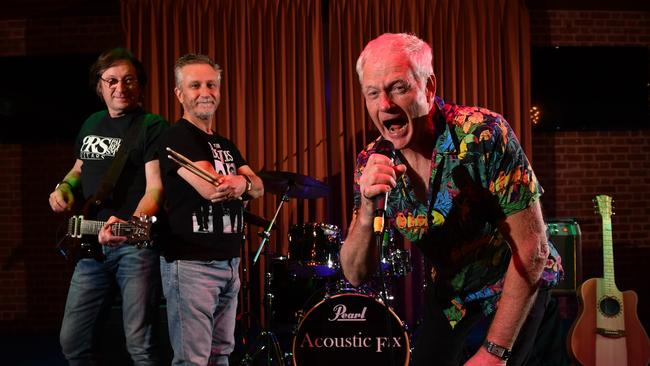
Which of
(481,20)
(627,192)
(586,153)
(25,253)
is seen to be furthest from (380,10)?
(25,253)

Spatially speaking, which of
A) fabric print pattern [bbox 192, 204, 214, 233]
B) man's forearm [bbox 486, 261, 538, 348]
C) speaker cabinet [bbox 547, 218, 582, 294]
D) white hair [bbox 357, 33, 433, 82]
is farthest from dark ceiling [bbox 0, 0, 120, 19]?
man's forearm [bbox 486, 261, 538, 348]

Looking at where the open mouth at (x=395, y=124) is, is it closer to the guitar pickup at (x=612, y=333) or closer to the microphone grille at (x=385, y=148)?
the microphone grille at (x=385, y=148)

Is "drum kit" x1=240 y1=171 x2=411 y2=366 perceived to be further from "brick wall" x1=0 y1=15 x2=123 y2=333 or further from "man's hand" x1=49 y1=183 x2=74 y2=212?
"brick wall" x1=0 y1=15 x2=123 y2=333

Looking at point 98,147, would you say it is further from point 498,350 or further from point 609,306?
point 609,306

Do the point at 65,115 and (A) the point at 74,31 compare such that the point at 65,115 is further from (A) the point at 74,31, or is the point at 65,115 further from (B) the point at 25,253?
(B) the point at 25,253

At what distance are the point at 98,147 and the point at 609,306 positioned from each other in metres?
3.72

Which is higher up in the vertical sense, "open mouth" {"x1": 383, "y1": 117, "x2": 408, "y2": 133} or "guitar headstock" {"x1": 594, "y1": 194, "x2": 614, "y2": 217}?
"open mouth" {"x1": 383, "y1": 117, "x2": 408, "y2": 133}

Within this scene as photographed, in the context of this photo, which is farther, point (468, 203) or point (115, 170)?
point (115, 170)

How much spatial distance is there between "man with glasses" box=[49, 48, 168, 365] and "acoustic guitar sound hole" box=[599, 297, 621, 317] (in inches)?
127

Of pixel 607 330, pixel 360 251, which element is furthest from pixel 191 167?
pixel 607 330

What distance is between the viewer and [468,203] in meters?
1.99

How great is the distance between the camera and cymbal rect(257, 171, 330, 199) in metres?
4.39

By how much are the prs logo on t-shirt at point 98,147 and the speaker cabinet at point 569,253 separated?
3.50 m

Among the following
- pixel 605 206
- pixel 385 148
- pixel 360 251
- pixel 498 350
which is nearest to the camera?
pixel 498 350
